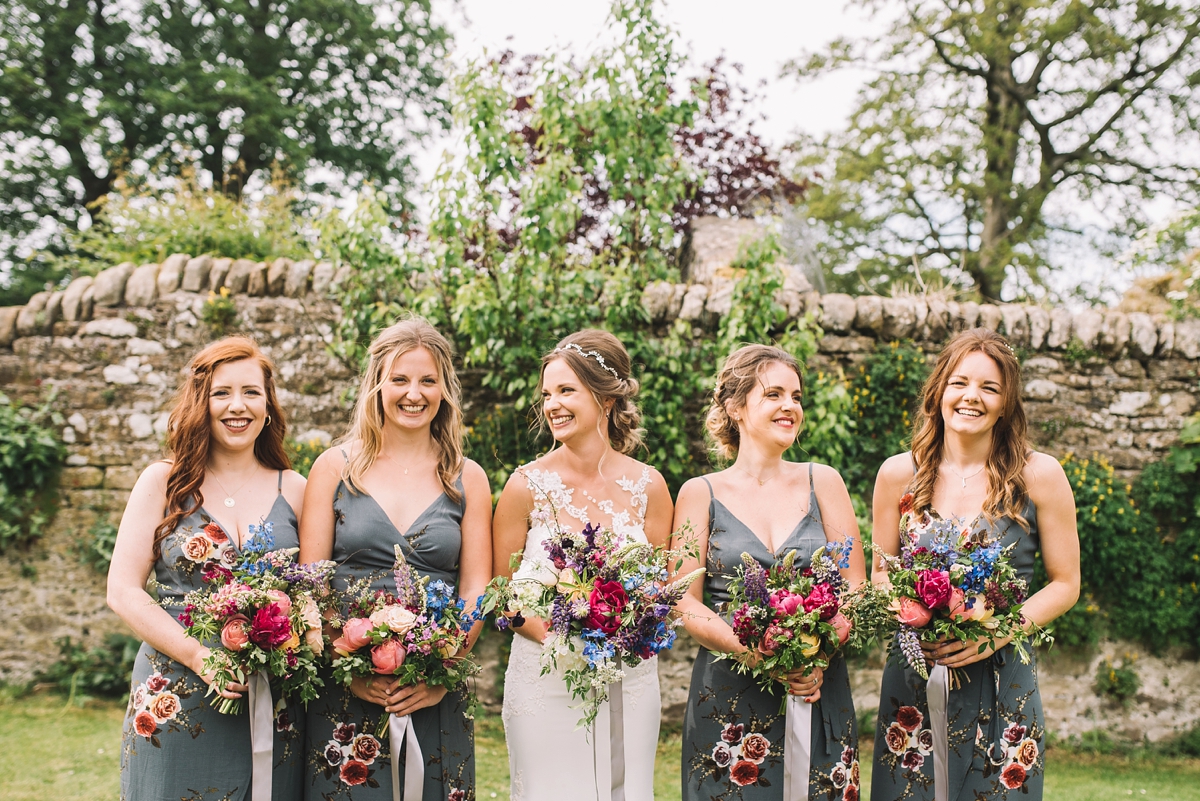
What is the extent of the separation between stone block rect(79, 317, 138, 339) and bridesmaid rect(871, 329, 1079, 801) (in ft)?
20.1

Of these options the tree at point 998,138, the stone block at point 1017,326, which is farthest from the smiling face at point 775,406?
the tree at point 998,138

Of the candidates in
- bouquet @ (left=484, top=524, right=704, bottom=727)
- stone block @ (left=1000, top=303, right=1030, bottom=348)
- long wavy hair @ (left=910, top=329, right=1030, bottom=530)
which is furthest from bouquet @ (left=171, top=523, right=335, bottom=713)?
stone block @ (left=1000, top=303, right=1030, bottom=348)

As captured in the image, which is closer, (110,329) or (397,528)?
(397,528)

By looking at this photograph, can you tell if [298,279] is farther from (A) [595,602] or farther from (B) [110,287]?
(A) [595,602]

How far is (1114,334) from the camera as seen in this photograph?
22.6 ft

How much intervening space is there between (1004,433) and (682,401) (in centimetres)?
318

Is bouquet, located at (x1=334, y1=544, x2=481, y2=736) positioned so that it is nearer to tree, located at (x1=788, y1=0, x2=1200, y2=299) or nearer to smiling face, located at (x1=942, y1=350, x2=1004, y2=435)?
smiling face, located at (x1=942, y1=350, x2=1004, y2=435)

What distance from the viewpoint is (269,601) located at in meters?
2.59

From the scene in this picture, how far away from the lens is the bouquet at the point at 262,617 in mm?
2561

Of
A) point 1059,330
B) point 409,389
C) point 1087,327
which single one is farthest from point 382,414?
point 1087,327

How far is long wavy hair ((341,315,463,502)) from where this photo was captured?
3189mm

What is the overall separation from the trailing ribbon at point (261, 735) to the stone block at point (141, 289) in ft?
16.9

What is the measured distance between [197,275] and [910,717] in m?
6.26

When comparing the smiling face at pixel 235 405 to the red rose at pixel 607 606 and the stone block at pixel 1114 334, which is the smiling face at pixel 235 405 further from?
the stone block at pixel 1114 334
